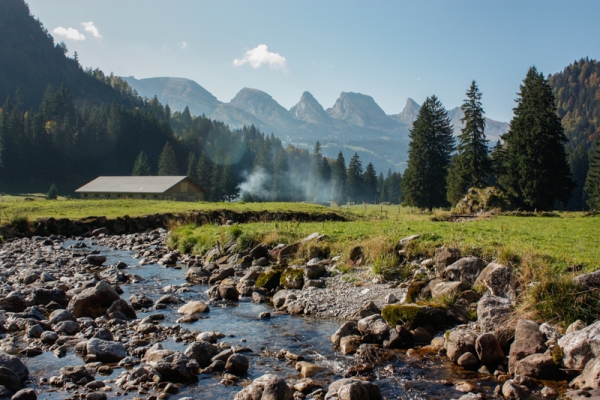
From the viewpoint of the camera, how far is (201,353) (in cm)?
982

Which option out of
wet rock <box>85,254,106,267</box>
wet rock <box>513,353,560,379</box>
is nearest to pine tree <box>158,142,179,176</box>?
wet rock <box>85,254,106,267</box>

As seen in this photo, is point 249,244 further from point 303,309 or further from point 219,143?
point 219,143

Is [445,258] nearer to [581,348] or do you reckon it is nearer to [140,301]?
[581,348]

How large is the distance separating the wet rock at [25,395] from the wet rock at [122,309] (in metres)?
5.10

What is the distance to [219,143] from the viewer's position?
181500 millimetres

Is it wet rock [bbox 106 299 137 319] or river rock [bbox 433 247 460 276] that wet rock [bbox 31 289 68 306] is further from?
river rock [bbox 433 247 460 276]

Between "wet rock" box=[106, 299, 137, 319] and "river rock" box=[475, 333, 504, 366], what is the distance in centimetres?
935

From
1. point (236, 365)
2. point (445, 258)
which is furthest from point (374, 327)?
point (445, 258)

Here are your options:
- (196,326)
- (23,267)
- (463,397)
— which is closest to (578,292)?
(463,397)

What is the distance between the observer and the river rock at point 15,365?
28.4 feet

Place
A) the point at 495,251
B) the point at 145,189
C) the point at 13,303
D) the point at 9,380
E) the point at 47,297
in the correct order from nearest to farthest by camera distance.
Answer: the point at 9,380
the point at 13,303
the point at 495,251
the point at 47,297
the point at 145,189

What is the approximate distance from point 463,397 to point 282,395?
3.20 meters

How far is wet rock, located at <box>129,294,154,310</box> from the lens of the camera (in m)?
14.5

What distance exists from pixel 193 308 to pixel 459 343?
7.94 meters
